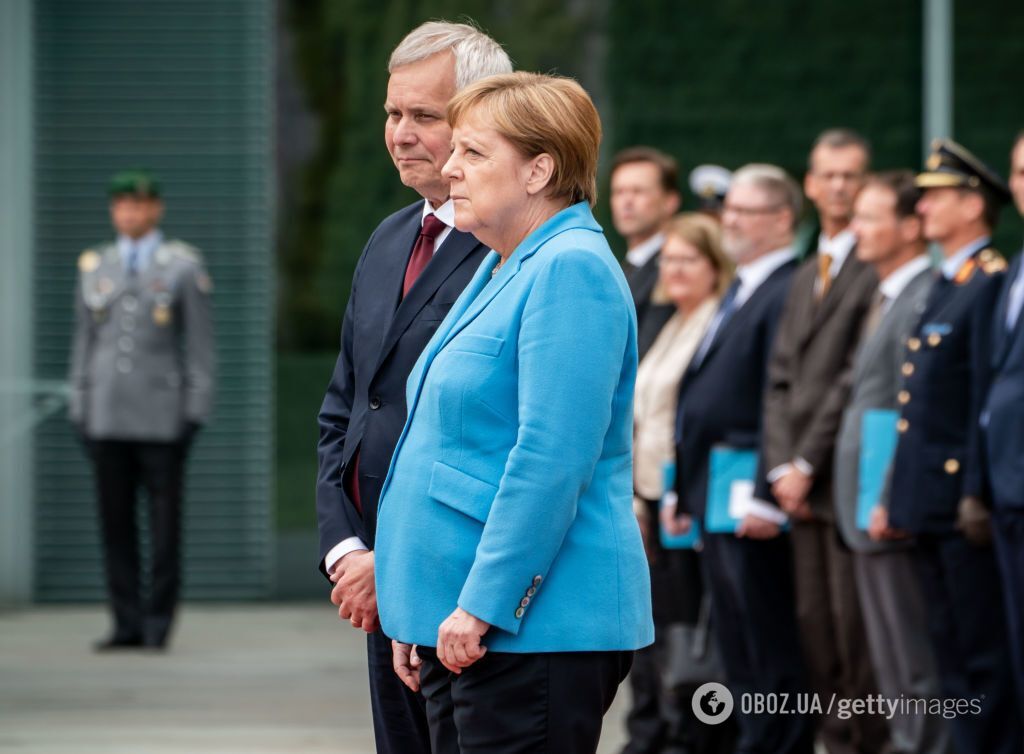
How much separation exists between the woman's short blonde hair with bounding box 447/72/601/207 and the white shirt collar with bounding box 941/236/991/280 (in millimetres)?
3014

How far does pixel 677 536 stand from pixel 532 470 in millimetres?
3647

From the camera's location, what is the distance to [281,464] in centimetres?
1029

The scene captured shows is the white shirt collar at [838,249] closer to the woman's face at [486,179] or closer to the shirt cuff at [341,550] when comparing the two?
the shirt cuff at [341,550]

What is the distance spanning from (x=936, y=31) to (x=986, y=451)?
5065 mm

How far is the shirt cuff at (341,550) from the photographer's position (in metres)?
3.48

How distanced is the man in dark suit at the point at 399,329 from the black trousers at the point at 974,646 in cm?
252

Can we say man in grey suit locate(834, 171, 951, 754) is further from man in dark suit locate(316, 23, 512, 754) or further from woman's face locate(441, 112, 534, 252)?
woman's face locate(441, 112, 534, 252)

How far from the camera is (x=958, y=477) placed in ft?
18.5

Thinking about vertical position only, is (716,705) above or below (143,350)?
below

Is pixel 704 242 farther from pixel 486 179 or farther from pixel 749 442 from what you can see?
pixel 486 179

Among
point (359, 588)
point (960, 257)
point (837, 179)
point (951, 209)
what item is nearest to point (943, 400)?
point (960, 257)

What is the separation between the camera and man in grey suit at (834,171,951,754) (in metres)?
5.75

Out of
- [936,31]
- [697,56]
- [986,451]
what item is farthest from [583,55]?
[986,451]

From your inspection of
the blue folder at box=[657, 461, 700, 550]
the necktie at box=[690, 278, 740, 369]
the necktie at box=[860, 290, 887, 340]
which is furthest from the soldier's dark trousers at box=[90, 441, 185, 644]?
the necktie at box=[860, 290, 887, 340]
